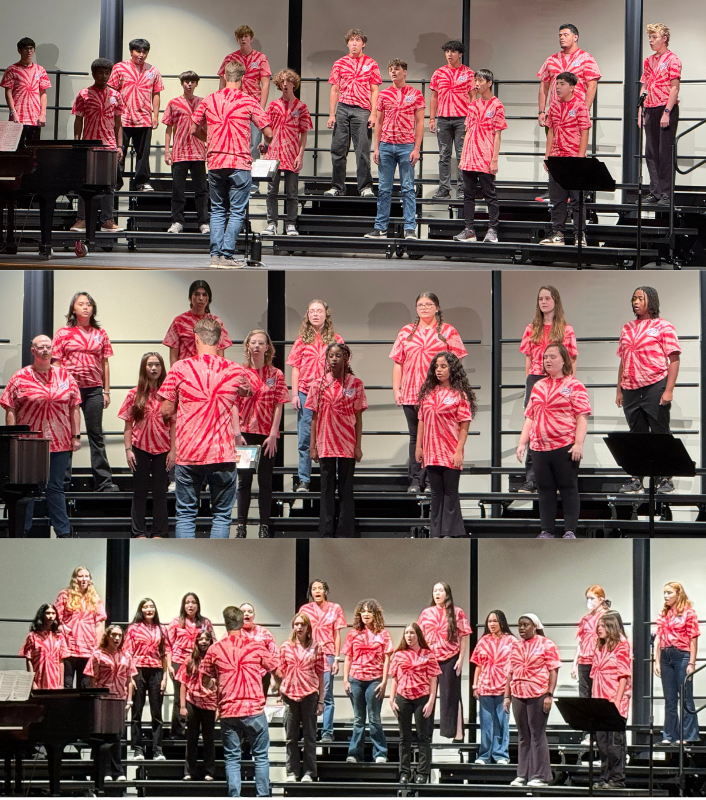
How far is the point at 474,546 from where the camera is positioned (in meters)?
11.5

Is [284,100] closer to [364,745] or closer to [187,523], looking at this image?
[187,523]

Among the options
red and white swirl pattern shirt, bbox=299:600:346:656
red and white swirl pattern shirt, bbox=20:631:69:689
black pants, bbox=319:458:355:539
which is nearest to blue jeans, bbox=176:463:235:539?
black pants, bbox=319:458:355:539

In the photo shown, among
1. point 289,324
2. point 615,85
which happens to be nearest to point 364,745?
point 289,324

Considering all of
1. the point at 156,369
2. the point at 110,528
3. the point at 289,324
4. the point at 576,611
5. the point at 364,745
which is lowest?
the point at 364,745

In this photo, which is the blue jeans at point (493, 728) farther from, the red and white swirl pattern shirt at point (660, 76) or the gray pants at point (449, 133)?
the red and white swirl pattern shirt at point (660, 76)

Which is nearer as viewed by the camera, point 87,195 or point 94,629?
point 87,195

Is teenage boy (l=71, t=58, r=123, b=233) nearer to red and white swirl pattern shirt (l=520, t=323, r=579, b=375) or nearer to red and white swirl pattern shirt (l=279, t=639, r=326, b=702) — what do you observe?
red and white swirl pattern shirt (l=520, t=323, r=579, b=375)

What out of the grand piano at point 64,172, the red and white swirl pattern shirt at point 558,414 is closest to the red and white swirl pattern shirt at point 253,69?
the grand piano at point 64,172

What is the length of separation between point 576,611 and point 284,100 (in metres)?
4.93

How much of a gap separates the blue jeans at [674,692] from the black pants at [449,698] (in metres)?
1.39

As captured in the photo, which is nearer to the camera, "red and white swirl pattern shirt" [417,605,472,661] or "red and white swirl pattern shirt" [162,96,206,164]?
"red and white swirl pattern shirt" [417,605,472,661]

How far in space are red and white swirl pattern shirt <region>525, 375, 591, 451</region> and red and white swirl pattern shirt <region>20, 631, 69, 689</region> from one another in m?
3.42

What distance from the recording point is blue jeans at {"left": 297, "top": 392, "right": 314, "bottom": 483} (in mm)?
→ 8891

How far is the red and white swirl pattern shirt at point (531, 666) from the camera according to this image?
8594mm
